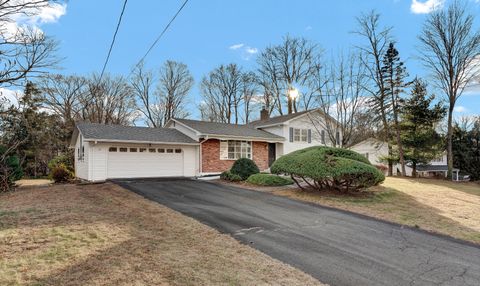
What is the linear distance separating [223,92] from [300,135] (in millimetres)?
18033

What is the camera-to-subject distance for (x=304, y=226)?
22.3 ft

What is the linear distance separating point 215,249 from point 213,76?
35509mm

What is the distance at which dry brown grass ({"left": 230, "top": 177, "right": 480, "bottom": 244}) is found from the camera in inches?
286

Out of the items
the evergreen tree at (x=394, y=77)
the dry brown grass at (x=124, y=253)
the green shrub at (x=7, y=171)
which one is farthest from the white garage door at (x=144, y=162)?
the evergreen tree at (x=394, y=77)

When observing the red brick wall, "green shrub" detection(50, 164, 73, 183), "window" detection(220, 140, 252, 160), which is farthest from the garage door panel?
"green shrub" detection(50, 164, 73, 183)

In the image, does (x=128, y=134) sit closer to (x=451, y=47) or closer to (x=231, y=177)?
(x=231, y=177)

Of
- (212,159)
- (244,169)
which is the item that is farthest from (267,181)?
(212,159)

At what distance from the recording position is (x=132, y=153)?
16297mm

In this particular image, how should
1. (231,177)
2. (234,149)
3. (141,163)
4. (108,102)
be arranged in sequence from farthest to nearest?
(108,102) → (234,149) → (141,163) → (231,177)

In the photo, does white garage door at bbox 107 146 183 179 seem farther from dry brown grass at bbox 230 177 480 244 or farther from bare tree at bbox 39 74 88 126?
bare tree at bbox 39 74 88 126

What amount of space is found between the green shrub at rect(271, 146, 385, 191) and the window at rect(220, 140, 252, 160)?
7.66 meters

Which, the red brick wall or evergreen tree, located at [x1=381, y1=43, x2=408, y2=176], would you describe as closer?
the red brick wall

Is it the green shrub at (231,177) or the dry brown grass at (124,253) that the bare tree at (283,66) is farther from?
the dry brown grass at (124,253)

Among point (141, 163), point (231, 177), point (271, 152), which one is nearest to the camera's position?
point (231, 177)
